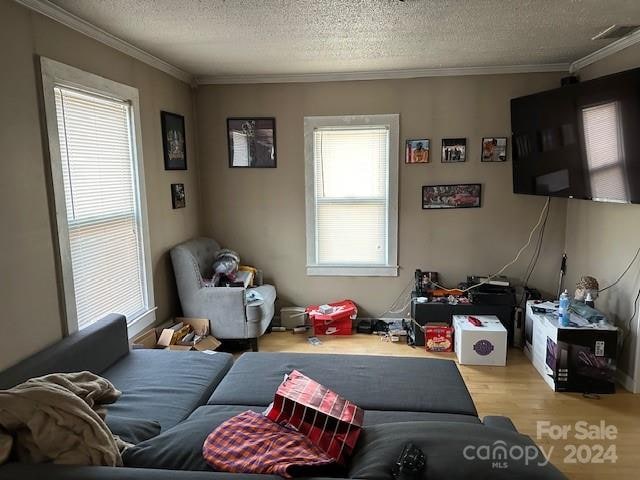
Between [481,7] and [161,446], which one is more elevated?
[481,7]

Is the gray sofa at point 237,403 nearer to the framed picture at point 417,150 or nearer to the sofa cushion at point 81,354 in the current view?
the sofa cushion at point 81,354

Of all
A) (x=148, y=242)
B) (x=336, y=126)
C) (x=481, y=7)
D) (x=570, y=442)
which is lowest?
(x=570, y=442)

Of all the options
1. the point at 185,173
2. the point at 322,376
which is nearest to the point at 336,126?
the point at 185,173

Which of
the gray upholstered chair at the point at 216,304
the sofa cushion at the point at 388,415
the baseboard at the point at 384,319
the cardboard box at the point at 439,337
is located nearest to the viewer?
the sofa cushion at the point at 388,415

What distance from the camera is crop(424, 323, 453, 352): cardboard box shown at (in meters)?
3.86

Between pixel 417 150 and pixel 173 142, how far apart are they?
226 centimetres

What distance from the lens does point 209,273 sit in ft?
13.5

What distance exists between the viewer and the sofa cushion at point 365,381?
2127mm

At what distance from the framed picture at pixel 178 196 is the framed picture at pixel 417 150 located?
84.8 inches

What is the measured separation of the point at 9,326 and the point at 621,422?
3.53 meters

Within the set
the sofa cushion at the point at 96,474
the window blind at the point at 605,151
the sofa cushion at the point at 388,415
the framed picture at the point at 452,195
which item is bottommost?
the sofa cushion at the point at 388,415

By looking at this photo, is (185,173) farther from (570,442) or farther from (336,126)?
(570,442)

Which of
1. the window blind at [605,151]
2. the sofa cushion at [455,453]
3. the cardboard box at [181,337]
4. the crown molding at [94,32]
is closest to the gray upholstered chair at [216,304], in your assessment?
the cardboard box at [181,337]

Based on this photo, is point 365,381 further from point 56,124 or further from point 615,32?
point 615,32
